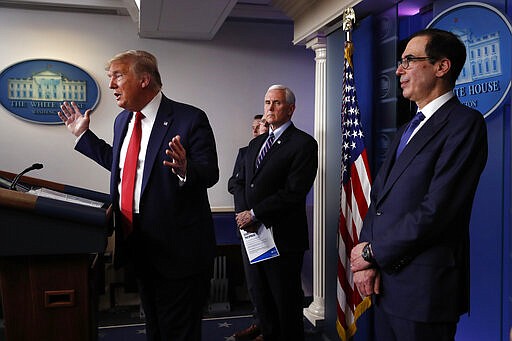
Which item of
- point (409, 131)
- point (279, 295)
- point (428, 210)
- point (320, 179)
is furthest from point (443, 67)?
point (320, 179)

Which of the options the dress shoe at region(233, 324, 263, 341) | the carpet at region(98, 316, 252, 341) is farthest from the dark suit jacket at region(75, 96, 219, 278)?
the carpet at region(98, 316, 252, 341)

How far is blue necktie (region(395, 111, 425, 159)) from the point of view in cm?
149

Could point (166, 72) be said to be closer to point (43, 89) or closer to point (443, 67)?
point (43, 89)

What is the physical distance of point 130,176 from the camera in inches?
64.5

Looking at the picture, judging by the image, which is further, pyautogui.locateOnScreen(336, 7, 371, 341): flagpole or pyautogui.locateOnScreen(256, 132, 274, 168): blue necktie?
pyautogui.locateOnScreen(256, 132, 274, 168): blue necktie

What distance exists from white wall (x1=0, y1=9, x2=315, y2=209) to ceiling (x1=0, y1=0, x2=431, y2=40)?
0.27 ft


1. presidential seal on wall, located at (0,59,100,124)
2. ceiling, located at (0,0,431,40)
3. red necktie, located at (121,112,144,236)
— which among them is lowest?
red necktie, located at (121,112,144,236)

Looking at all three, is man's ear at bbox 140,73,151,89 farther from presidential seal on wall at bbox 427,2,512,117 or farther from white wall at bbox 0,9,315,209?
white wall at bbox 0,9,315,209

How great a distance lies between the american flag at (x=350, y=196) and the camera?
2.42 metres

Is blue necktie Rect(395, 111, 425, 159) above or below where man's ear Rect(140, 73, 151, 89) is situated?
below

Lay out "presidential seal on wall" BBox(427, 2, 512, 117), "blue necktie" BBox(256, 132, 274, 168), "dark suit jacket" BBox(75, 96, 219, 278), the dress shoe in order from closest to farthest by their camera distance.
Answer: "dark suit jacket" BBox(75, 96, 219, 278), "presidential seal on wall" BBox(427, 2, 512, 117), "blue necktie" BBox(256, 132, 274, 168), the dress shoe

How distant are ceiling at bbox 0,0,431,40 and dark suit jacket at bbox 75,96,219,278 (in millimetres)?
1405

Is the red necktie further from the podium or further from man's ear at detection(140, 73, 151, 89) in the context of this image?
the podium

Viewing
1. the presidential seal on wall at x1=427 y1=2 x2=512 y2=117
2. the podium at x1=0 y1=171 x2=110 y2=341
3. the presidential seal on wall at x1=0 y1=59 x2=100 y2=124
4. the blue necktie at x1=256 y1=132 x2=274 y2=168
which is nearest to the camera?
the podium at x1=0 y1=171 x2=110 y2=341
